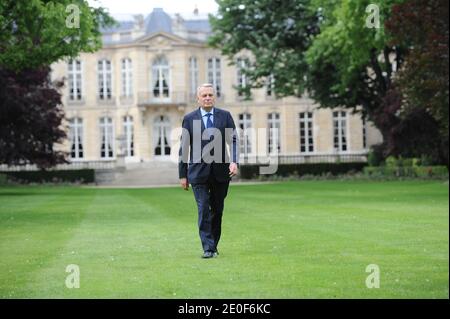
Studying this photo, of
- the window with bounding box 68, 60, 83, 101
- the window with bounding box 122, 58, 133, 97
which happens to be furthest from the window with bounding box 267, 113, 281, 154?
the window with bounding box 68, 60, 83, 101

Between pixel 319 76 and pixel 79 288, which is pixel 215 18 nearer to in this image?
pixel 319 76

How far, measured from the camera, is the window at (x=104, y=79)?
65688mm

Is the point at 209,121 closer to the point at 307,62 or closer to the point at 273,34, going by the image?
the point at 307,62

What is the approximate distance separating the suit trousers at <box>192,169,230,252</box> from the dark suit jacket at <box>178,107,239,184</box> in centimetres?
8

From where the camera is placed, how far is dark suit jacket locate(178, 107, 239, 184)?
13234 millimetres

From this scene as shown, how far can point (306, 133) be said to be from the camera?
65.5m

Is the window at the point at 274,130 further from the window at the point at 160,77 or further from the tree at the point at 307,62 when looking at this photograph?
the tree at the point at 307,62

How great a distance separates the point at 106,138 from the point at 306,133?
11.7 metres

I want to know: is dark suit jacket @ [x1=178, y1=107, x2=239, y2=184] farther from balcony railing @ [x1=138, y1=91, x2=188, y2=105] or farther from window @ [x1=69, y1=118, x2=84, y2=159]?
window @ [x1=69, y1=118, x2=84, y2=159]

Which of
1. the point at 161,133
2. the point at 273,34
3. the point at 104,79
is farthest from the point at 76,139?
the point at 273,34

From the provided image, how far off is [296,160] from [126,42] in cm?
1217

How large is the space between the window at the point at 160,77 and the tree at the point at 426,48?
3997 cm
